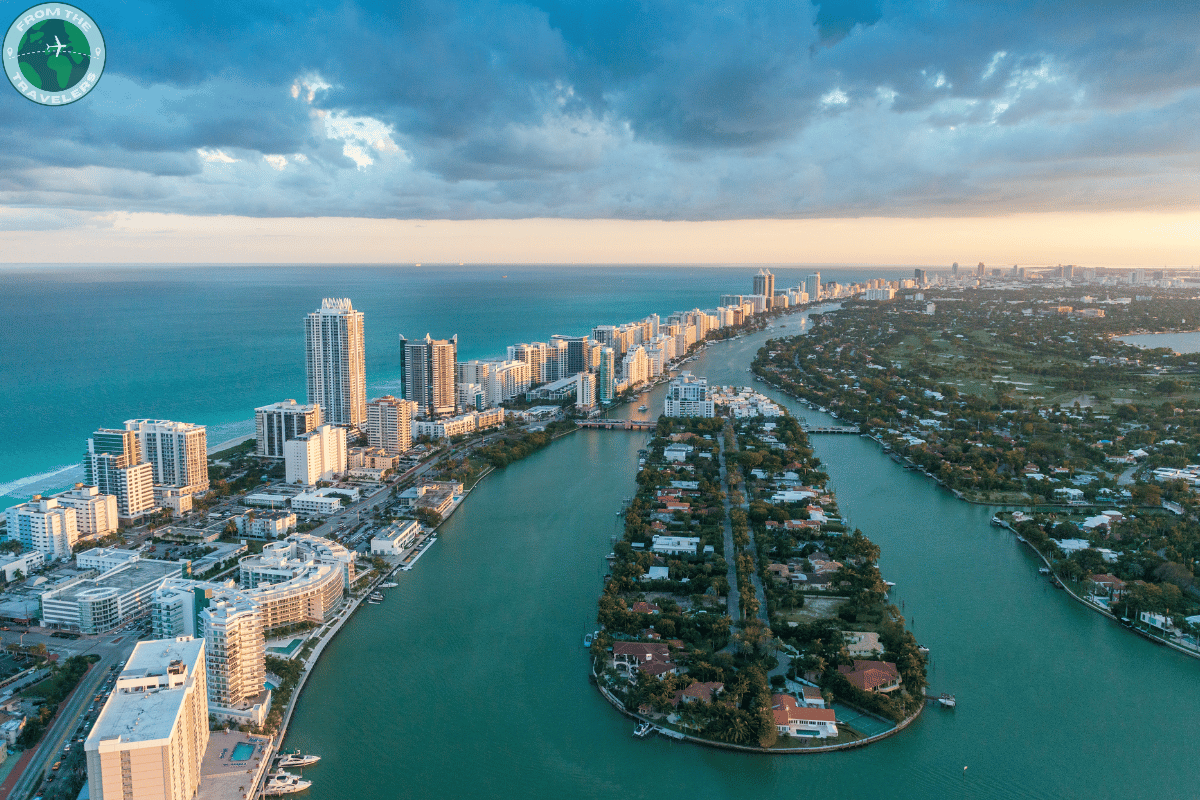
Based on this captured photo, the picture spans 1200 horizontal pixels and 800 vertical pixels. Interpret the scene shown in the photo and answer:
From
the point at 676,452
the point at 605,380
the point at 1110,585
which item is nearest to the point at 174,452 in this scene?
the point at 676,452

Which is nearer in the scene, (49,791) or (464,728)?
(49,791)

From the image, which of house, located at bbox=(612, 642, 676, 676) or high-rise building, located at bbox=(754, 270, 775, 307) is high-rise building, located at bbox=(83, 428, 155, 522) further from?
high-rise building, located at bbox=(754, 270, 775, 307)

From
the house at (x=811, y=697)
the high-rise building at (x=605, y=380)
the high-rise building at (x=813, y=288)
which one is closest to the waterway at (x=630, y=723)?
the house at (x=811, y=697)

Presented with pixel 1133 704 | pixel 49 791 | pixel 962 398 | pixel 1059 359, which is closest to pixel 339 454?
pixel 49 791

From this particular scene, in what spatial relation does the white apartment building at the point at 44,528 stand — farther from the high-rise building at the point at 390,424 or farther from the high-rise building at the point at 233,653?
the high-rise building at the point at 390,424

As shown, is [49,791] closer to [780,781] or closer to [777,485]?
[780,781]

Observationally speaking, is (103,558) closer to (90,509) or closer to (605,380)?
(90,509)
